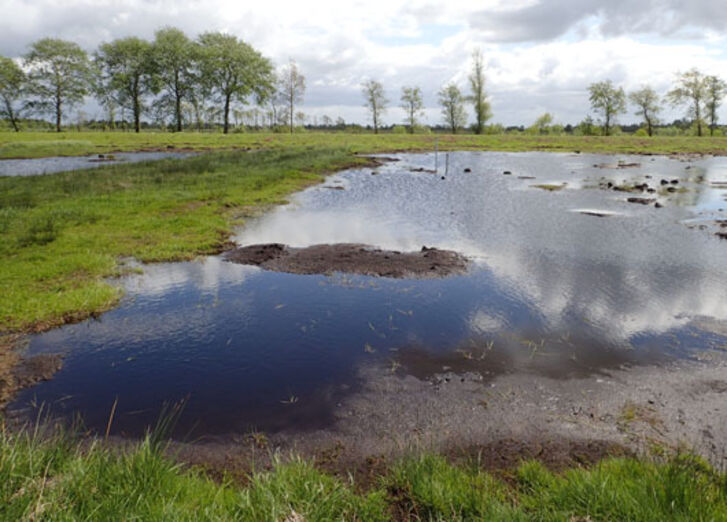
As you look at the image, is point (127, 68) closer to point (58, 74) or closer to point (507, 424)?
point (58, 74)

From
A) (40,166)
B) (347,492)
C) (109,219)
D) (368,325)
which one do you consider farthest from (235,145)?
(347,492)

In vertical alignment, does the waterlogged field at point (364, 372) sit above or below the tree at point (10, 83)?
below

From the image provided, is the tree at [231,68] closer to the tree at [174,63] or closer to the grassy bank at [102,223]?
the tree at [174,63]

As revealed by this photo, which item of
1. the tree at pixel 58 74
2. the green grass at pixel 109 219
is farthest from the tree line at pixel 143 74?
the green grass at pixel 109 219

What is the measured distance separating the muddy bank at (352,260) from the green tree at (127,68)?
88464mm

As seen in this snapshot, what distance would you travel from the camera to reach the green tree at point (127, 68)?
86.4 meters

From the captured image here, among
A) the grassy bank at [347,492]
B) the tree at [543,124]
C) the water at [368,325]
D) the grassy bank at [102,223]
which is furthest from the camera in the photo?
the tree at [543,124]

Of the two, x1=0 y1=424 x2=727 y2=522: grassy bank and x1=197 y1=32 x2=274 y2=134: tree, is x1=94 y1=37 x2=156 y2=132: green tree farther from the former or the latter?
x1=0 y1=424 x2=727 y2=522: grassy bank

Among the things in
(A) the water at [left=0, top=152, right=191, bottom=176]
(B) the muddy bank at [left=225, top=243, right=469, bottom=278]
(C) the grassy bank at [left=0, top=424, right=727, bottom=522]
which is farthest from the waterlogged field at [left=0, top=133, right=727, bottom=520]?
(A) the water at [left=0, top=152, right=191, bottom=176]

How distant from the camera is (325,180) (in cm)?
3612

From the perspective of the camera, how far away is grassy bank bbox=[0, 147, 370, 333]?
11.1 m

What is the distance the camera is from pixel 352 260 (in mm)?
14539

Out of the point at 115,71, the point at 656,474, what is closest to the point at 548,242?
the point at 656,474

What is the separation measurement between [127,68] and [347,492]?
339 feet
